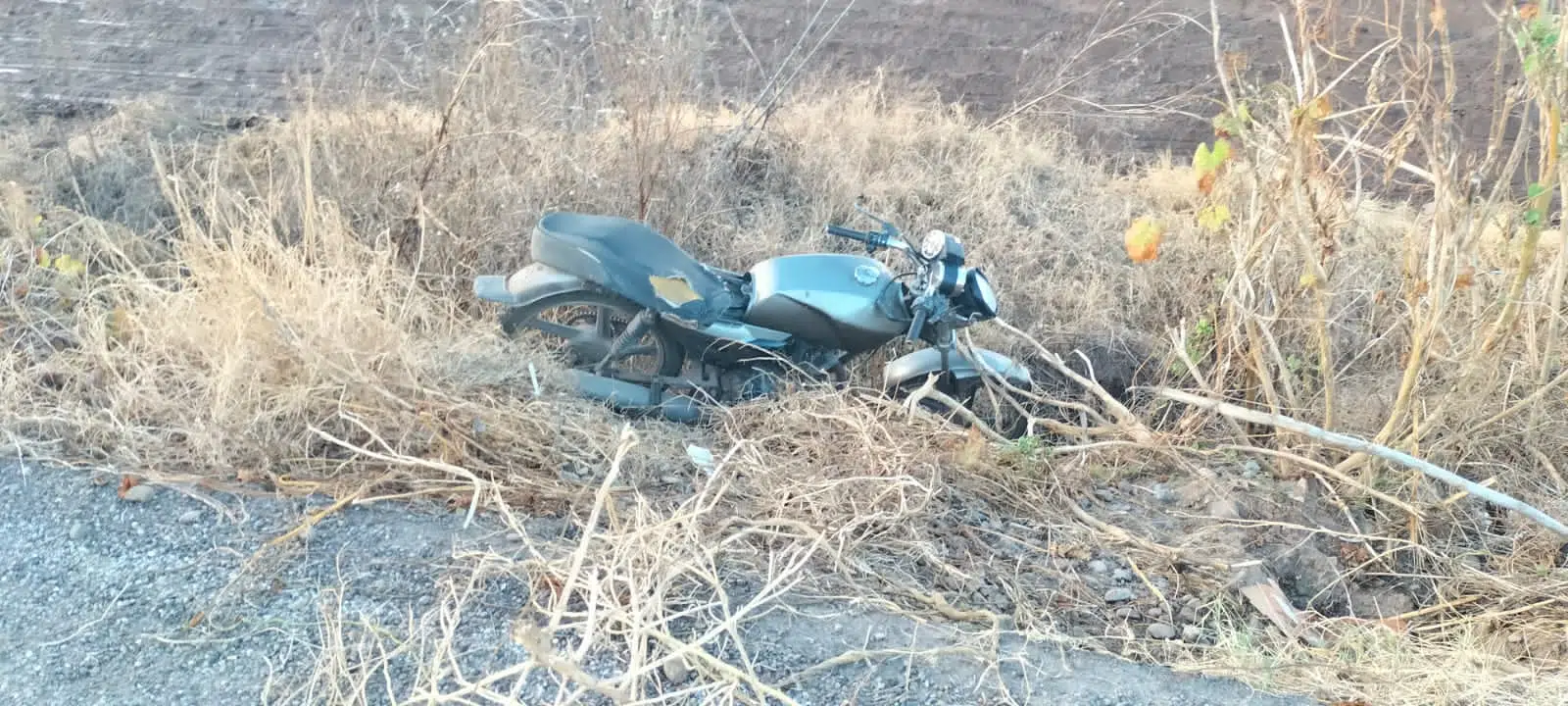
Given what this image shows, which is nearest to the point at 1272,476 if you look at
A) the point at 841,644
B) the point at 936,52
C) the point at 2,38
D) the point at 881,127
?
the point at 841,644

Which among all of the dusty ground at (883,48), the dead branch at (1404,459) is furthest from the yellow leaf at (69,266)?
the dead branch at (1404,459)

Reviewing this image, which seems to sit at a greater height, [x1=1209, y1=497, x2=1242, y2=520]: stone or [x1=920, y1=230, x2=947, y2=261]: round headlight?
[x1=920, y1=230, x2=947, y2=261]: round headlight

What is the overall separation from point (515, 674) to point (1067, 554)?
1.68 m

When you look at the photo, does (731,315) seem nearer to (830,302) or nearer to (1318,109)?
(830,302)

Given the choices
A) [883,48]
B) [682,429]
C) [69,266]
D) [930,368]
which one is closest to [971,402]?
[930,368]

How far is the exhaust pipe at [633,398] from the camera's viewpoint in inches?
158

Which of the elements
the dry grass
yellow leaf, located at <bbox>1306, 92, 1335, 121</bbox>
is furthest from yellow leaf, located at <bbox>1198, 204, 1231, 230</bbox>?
yellow leaf, located at <bbox>1306, 92, 1335, 121</bbox>

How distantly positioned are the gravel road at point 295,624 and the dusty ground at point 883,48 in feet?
12.6

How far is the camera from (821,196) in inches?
231

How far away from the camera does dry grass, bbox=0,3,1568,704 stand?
10.0ft

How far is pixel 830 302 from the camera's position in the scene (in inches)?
153

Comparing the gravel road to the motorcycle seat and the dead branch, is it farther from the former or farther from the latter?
the motorcycle seat

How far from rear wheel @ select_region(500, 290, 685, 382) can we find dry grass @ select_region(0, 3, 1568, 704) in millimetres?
224

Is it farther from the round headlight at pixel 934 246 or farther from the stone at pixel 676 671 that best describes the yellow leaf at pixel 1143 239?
the stone at pixel 676 671
